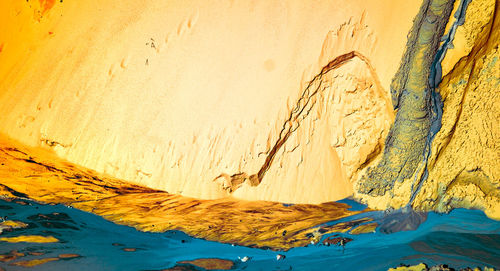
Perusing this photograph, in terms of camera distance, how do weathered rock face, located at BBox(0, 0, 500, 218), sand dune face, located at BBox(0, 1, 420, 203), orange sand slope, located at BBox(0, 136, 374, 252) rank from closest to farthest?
weathered rock face, located at BBox(0, 0, 500, 218) < sand dune face, located at BBox(0, 1, 420, 203) < orange sand slope, located at BBox(0, 136, 374, 252)

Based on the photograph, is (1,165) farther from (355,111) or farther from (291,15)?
(355,111)

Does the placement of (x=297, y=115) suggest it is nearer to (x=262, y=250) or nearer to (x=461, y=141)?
(x=262, y=250)

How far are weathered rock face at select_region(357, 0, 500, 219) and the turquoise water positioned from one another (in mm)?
151

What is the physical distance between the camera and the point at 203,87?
12.1 ft

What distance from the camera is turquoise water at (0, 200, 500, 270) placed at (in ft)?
10.2

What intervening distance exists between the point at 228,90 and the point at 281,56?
2.07ft

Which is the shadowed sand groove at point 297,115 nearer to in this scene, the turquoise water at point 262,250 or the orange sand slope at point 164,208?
the orange sand slope at point 164,208

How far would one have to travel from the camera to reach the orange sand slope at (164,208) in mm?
3484

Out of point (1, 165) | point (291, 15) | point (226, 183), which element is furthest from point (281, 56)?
point (1, 165)

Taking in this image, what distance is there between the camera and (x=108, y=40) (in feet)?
12.7

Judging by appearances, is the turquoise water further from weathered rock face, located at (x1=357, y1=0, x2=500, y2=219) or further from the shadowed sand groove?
the shadowed sand groove

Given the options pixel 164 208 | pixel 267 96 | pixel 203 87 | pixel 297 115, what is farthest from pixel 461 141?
pixel 164 208

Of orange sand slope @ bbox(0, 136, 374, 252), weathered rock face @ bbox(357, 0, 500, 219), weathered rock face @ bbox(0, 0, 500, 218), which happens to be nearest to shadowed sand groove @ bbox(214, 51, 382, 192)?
weathered rock face @ bbox(0, 0, 500, 218)

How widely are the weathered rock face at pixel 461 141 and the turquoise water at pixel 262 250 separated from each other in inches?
6.0
